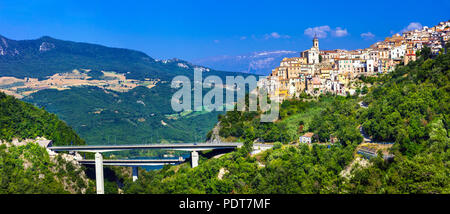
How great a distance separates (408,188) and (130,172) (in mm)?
31340

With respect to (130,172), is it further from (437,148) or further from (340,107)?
(437,148)

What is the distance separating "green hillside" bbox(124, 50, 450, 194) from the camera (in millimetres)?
21484

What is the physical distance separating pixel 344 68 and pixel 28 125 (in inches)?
1295

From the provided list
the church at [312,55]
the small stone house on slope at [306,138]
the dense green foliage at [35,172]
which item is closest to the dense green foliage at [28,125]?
the dense green foliage at [35,172]

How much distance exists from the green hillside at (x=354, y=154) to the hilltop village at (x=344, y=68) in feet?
14.0

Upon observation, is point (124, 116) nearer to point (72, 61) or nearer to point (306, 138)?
point (306, 138)

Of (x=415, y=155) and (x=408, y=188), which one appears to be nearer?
(x=408, y=188)

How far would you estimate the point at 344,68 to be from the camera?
151 feet

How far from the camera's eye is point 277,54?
9181cm

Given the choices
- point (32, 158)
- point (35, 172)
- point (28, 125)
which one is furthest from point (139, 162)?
point (28, 125)

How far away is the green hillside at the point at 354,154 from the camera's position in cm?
2148

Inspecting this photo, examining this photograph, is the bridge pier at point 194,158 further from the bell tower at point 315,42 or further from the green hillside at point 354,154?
the bell tower at point 315,42
